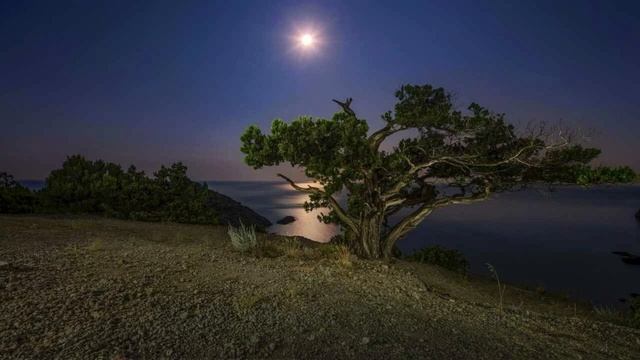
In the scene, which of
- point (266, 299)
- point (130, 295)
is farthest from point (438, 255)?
point (130, 295)

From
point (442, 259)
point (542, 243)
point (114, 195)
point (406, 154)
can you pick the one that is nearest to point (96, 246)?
point (406, 154)

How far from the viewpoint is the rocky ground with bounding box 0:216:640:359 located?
12.4 feet

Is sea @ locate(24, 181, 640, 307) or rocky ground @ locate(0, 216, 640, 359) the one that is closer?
rocky ground @ locate(0, 216, 640, 359)

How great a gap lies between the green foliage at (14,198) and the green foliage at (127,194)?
526mm

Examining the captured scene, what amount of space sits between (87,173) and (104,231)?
8.55m

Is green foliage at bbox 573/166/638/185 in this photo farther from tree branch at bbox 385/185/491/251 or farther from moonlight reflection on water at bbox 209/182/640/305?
tree branch at bbox 385/185/491/251

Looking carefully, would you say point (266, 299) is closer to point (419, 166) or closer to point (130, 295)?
point (130, 295)

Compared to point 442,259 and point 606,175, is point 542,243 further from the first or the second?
point 606,175

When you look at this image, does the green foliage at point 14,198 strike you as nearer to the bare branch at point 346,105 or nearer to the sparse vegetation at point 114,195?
the sparse vegetation at point 114,195

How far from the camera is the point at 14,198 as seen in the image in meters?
15.3

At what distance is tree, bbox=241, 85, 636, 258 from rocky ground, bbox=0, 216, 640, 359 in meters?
2.50

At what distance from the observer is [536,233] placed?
35656 millimetres

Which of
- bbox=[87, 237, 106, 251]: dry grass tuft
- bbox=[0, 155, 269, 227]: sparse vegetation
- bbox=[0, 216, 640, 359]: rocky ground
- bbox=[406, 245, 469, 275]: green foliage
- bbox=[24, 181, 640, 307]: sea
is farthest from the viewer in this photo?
bbox=[24, 181, 640, 307]: sea

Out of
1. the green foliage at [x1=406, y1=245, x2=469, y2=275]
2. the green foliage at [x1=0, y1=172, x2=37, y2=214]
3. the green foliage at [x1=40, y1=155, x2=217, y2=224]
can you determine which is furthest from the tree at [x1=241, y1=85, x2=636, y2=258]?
the green foliage at [x1=0, y1=172, x2=37, y2=214]
